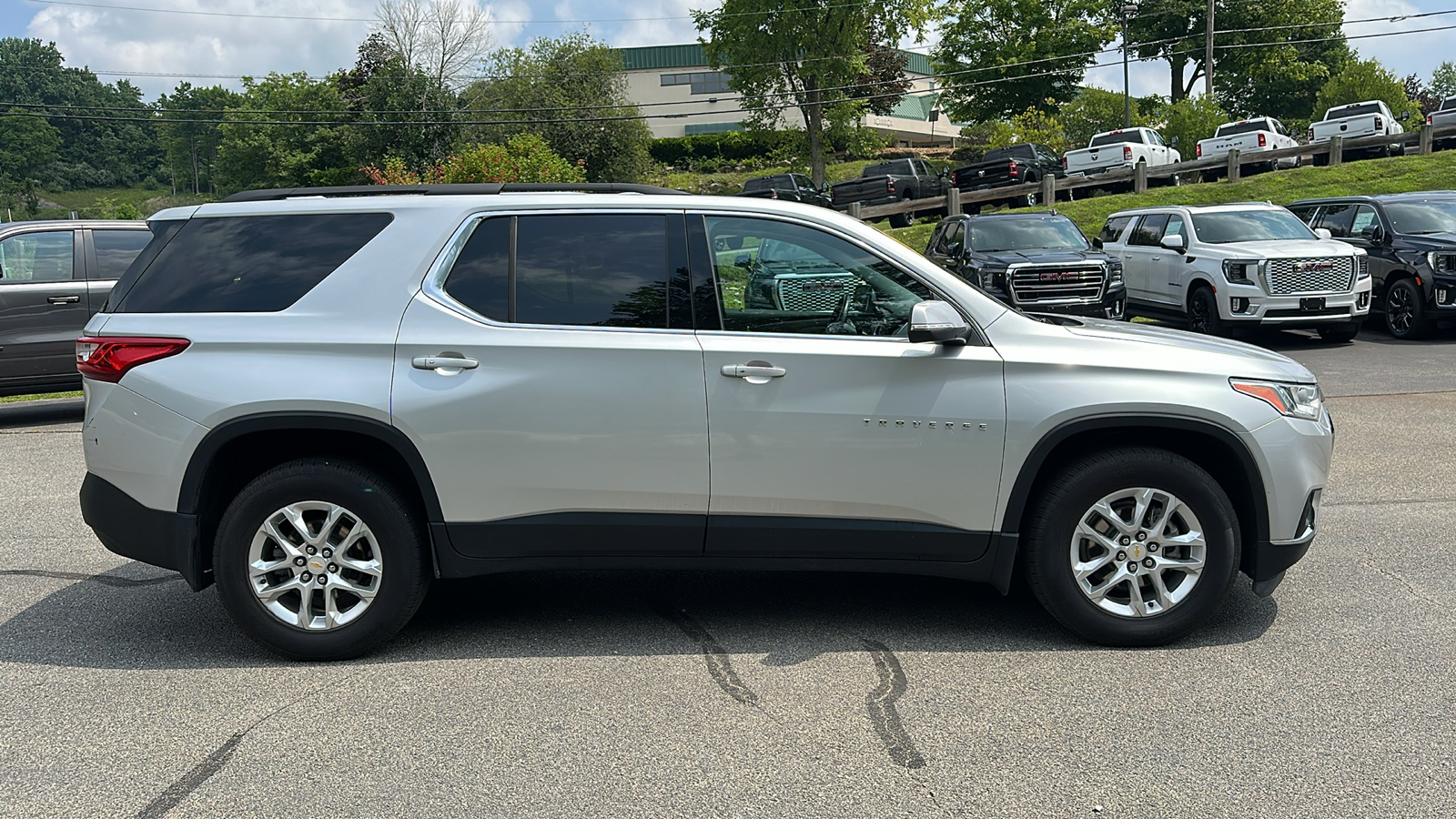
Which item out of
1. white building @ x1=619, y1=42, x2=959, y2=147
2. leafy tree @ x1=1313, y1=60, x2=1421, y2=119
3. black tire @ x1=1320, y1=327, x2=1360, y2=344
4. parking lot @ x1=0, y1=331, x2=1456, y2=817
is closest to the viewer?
parking lot @ x1=0, y1=331, x2=1456, y2=817

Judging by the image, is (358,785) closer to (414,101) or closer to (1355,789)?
(1355,789)

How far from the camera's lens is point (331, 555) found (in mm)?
4512

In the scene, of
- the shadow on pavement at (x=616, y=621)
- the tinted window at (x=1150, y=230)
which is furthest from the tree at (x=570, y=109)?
the shadow on pavement at (x=616, y=621)

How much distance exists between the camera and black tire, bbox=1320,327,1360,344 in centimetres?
1548

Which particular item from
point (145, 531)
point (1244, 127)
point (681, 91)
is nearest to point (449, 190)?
→ point (145, 531)

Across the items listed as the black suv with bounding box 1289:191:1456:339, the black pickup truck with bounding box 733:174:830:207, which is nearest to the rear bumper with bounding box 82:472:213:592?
the black suv with bounding box 1289:191:1456:339

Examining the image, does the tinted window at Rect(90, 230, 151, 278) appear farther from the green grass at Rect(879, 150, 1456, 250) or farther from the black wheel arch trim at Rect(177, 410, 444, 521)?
the green grass at Rect(879, 150, 1456, 250)

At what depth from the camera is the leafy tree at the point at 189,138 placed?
134m

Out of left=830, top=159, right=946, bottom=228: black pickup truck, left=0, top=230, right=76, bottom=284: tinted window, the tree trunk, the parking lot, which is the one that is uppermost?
the tree trunk

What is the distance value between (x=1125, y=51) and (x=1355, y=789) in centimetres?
6099

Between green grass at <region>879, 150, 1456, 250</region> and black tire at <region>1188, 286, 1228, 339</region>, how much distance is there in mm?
12276

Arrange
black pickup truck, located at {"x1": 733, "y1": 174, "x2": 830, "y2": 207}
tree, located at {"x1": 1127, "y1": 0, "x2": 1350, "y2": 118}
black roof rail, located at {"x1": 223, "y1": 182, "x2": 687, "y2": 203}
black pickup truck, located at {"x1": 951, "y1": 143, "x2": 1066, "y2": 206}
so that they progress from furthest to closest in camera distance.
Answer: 1. tree, located at {"x1": 1127, "y1": 0, "x2": 1350, "y2": 118}
2. black pickup truck, located at {"x1": 733, "y1": 174, "x2": 830, "y2": 207}
3. black pickup truck, located at {"x1": 951, "y1": 143, "x2": 1066, "y2": 206}
4. black roof rail, located at {"x1": 223, "y1": 182, "x2": 687, "y2": 203}

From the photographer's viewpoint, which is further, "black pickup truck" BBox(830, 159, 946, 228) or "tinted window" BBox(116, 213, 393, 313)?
"black pickup truck" BBox(830, 159, 946, 228)

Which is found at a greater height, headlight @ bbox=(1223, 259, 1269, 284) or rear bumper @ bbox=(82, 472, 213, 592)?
headlight @ bbox=(1223, 259, 1269, 284)
